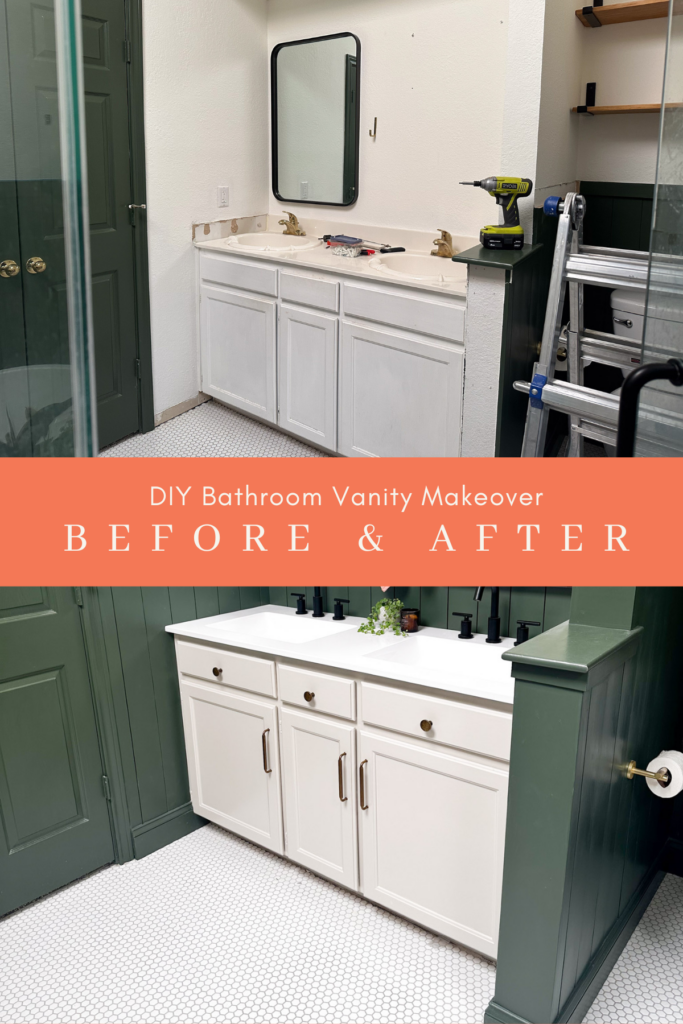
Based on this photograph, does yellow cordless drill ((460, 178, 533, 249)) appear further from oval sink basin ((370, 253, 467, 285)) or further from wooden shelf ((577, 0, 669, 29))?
wooden shelf ((577, 0, 669, 29))

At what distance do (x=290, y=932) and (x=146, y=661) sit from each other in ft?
2.91

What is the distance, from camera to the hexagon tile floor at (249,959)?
194cm

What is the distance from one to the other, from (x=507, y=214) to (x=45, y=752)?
7.65ft

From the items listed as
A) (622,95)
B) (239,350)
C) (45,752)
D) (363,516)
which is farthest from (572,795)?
(239,350)

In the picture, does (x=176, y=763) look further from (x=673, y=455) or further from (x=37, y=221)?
(x=37, y=221)

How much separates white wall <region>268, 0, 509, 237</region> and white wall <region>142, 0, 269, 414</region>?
381 millimetres

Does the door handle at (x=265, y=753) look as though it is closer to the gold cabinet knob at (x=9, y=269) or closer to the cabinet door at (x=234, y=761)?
the cabinet door at (x=234, y=761)

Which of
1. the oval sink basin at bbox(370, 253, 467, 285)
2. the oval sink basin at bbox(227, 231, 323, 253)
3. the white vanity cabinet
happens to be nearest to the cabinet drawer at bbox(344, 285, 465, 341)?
the white vanity cabinet

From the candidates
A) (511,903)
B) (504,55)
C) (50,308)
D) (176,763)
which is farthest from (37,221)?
(504,55)

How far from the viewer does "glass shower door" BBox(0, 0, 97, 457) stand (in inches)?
37.1

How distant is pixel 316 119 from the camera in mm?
4191

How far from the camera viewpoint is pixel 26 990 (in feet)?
6.72

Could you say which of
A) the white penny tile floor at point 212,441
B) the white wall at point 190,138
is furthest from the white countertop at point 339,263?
the white penny tile floor at point 212,441

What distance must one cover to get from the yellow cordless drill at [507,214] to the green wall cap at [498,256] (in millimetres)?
29
